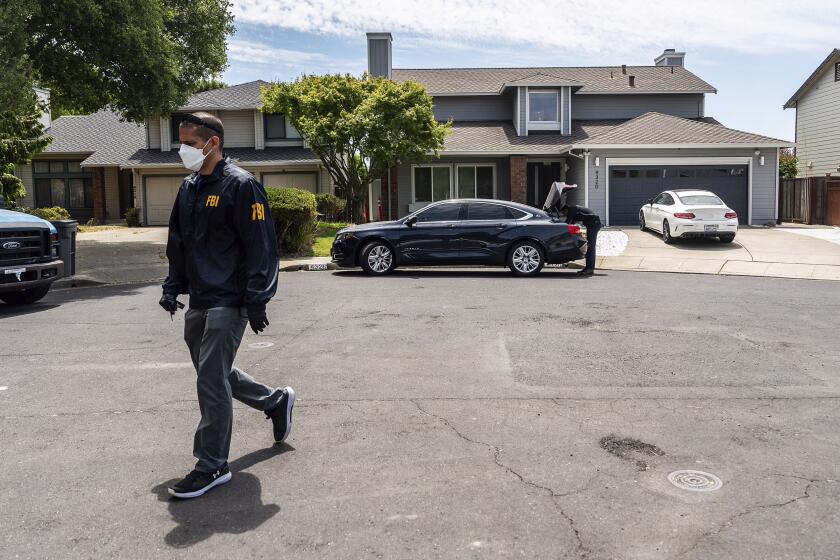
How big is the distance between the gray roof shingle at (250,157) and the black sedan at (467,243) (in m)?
16.3

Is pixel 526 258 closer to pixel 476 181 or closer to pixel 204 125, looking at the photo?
pixel 204 125

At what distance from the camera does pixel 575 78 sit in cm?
3297

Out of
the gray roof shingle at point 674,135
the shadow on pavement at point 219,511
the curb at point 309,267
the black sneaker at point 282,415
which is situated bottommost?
the shadow on pavement at point 219,511

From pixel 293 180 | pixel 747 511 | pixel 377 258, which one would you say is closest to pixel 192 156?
pixel 747 511

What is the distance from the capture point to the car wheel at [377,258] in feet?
50.4

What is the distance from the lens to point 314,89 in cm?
2623

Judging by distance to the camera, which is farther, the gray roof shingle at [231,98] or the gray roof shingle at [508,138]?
the gray roof shingle at [231,98]

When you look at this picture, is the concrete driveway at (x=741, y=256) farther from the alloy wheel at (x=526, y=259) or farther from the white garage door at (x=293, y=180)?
the white garage door at (x=293, y=180)

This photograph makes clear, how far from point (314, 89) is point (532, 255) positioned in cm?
1368

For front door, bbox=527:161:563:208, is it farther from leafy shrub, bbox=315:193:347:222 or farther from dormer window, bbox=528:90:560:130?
leafy shrub, bbox=315:193:347:222

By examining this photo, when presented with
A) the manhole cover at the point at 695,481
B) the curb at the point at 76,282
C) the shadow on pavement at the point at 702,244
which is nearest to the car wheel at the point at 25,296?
the curb at the point at 76,282

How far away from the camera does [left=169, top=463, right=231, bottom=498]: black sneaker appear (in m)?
4.12

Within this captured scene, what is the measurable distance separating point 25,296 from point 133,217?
2102 centimetres

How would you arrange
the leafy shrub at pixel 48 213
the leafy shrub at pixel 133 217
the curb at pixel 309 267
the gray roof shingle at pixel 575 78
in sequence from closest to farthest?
the curb at pixel 309 267 → the leafy shrub at pixel 48 213 → the leafy shrub at pixel 133 217 → the gray roof shingle at pixel 575 78
